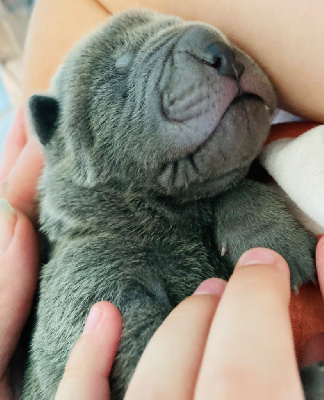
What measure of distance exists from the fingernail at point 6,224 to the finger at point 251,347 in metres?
0.89

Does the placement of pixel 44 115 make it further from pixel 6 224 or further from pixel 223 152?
pixel 223 152

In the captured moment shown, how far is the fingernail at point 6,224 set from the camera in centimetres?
127

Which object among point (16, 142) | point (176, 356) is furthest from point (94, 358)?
point (16, 142)

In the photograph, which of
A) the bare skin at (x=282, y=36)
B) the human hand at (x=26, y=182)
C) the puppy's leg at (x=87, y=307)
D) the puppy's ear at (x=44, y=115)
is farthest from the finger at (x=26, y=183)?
the bare skin at (x=282, y=36)

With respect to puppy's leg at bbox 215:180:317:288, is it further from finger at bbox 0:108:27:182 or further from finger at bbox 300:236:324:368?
finger at bbox 0:108:27:182

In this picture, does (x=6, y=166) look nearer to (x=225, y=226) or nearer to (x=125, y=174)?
(x=125, y=174)

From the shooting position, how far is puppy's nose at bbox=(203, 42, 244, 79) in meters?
0.92

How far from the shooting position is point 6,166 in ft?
6.66

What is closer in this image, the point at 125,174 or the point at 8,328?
the point at 125,174

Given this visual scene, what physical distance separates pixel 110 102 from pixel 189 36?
0.28 m

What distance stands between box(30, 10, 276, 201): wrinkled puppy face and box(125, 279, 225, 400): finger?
1.26ft

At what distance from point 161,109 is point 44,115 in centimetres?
45

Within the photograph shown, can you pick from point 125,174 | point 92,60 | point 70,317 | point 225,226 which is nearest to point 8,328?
point 70,317

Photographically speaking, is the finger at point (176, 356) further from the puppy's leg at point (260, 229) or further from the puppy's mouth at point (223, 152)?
the puppy's mouth at point (223, 152)
